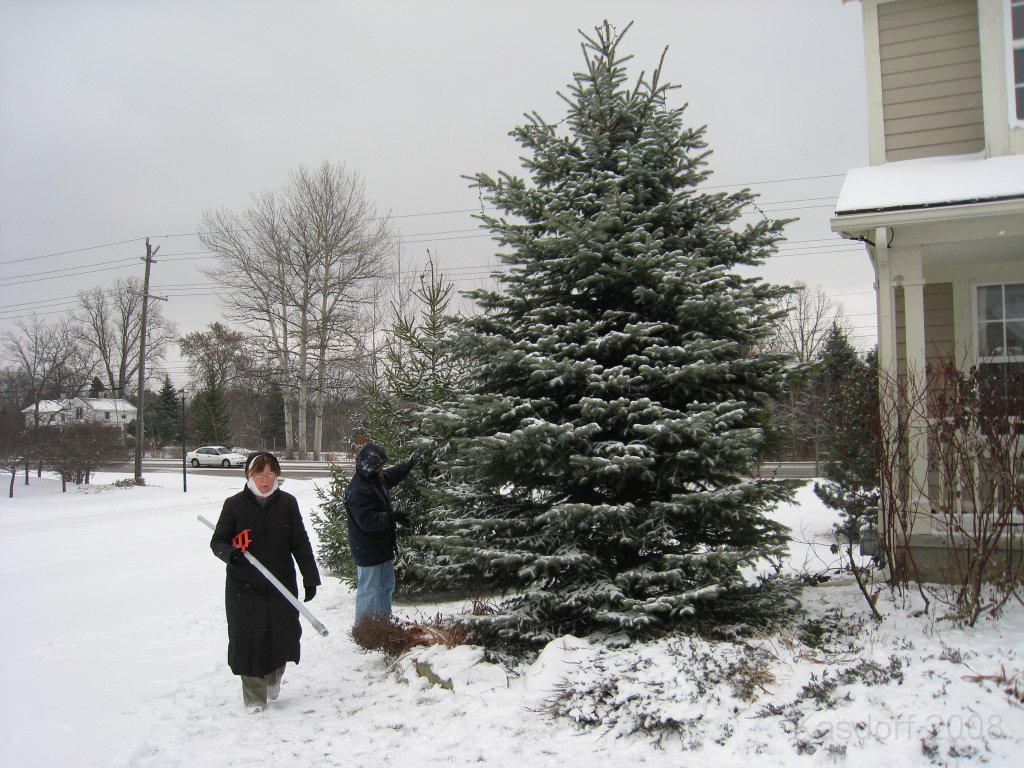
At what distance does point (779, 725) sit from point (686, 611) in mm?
1016

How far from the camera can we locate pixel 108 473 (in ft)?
117

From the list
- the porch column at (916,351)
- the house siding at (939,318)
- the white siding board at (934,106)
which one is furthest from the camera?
the house siding at (939,318)

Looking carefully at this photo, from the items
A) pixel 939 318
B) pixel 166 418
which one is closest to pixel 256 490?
pixel 939 318

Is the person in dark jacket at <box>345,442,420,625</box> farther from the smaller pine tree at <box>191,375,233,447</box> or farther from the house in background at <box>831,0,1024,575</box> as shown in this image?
the smaller pine tree at <box>191,375,233,447</box>

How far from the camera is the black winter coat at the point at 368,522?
606 centimetres

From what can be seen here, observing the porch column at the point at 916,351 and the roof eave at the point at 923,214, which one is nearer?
the roof eave at the point at 923,214

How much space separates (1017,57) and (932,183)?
2.01 meters

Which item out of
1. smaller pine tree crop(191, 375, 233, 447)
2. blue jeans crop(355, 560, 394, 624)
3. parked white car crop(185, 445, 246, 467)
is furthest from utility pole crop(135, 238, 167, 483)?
blue jeans crop(355, 560, 394, 624)

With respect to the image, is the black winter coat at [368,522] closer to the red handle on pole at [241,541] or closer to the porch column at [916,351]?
the red handle on pole at [241,541]

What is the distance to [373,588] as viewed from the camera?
6211 millimetres

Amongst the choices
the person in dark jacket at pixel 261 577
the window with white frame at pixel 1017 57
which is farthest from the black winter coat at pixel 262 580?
the window with white frame at pixel 1017 57

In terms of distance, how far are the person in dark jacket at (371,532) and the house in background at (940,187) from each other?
441cm

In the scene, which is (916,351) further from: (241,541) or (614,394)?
(241,541)

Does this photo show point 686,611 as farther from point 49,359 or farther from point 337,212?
point 49,359
